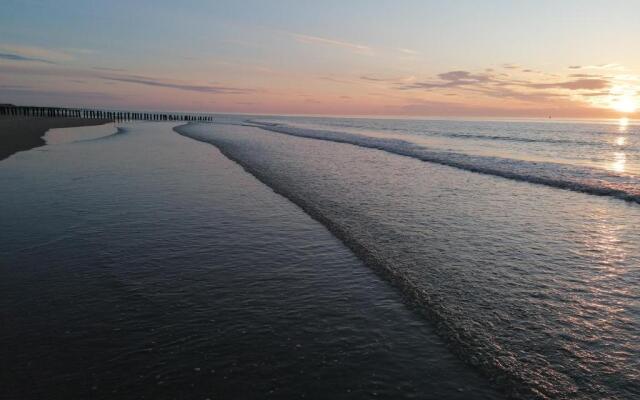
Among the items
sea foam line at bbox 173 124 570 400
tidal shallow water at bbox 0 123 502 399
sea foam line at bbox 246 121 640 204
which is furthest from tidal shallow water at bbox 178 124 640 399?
sea foam line at bbox 246 121 640 204

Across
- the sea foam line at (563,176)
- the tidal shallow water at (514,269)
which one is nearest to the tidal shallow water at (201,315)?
the tidal shallow water at (514,269)

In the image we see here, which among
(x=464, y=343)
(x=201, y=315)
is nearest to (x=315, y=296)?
(x=201, y=315)

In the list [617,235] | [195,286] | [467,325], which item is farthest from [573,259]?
[195,286]

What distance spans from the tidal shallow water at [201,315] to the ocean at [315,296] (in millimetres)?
33

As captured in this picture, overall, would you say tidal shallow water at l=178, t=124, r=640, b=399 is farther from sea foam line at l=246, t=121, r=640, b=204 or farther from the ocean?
sea foam line at l=246, t=121, r=640, b=204

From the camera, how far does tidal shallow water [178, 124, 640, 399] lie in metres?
5.71

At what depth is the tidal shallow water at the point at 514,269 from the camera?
571 centimetres

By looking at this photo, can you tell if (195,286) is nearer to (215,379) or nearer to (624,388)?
(215,379)

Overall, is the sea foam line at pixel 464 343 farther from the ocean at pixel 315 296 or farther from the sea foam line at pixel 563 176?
the sea foam line at pixel 563 176

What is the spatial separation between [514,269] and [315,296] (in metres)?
4.56

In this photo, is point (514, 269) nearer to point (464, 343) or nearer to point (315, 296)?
point (464, 343)

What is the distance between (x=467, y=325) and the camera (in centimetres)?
674

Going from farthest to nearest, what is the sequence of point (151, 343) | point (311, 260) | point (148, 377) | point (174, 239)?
point (174, 239) < point (311, 260) < point (151, 343) < point (148, 377)

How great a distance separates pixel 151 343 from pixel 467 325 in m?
4.67
